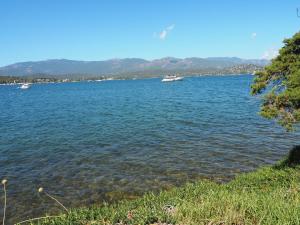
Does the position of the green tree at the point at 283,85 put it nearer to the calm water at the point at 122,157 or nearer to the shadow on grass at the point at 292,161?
the shadow on grass at the point at 292,161

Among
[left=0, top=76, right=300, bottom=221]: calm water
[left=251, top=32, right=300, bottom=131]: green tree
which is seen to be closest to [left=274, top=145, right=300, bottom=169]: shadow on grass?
[left=0, top=76, right=300, bottom=221]: calm water

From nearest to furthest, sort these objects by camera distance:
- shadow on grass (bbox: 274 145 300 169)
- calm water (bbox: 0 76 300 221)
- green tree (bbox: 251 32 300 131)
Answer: green tree (bbox: 251 32 300 131), shadow on grass (bbox: 274 145 300 169), calm water (bbox: 0 76 300 221)

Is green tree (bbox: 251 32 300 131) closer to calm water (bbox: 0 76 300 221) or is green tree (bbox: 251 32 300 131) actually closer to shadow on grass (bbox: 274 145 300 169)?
shadow on grass (bbox: 274 145 300 169)

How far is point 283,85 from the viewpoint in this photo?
1606 centimetres

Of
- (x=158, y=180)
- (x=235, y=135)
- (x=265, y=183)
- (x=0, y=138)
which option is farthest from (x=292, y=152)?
(x=0, y=138)

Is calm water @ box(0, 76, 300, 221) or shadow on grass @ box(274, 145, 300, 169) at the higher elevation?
shadow on grass @ box(274, 145, 300, 169)

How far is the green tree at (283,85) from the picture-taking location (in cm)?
1487

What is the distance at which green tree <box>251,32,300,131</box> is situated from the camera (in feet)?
48.8

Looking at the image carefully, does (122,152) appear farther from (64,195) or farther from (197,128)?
(197,128)

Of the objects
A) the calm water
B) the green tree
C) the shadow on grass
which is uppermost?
the green tree

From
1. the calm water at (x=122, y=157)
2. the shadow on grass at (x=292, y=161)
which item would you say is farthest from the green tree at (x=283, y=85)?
the calm water at (x=122, y=157)

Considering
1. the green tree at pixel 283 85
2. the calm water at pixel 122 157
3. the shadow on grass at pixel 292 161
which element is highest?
the green tree at pixel 283 85

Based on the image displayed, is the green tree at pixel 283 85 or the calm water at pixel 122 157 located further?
the calm water at pixel 122 157

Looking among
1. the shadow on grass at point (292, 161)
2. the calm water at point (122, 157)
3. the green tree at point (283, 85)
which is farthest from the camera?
the calm water at point (122, 157)
